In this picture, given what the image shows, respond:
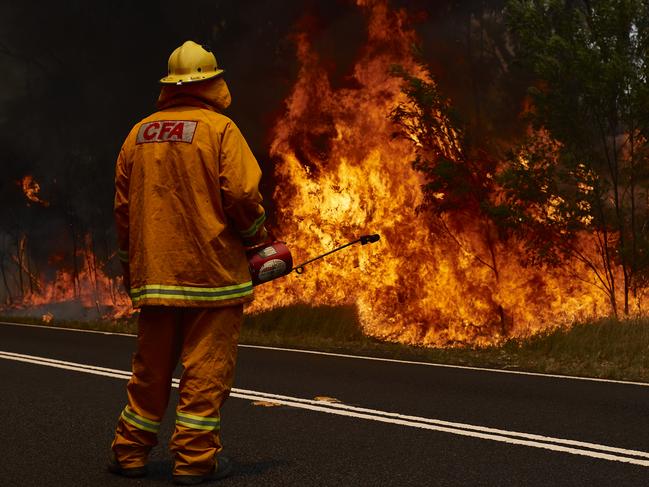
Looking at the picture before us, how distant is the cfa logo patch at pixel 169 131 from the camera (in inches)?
182

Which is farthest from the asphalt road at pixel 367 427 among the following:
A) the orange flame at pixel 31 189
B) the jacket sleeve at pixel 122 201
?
the orange flame at pixel 31 189

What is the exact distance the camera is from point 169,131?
15.3 ft

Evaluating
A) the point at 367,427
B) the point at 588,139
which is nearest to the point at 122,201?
the point at 367,427

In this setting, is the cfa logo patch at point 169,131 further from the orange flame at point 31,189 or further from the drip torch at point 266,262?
the orange flame at point 31,189

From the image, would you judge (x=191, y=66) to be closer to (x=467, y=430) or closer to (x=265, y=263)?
(x=265, y=263)

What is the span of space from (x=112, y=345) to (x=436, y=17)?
9413mm

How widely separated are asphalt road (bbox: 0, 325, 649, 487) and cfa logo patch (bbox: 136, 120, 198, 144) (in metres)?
1.73

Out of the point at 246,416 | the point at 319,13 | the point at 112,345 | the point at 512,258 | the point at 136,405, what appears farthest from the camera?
the point at 319,13

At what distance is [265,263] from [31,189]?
38.9 m

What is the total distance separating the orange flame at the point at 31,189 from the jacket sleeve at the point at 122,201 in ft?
124

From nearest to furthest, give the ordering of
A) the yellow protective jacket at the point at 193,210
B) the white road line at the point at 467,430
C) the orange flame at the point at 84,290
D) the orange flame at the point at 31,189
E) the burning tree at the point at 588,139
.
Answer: the yellow protective jacket at the point at 193,210 < the white road line at the point at 467,430 < the burning tree at the point at 588,139 < the orange flame at the point at 84,290 < the orange flame at the point at 31,189

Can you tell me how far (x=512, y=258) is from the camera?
52.5 feet

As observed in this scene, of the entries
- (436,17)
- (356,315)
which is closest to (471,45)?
(436,17)

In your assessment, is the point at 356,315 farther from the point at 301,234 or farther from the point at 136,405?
the point at 136,405
